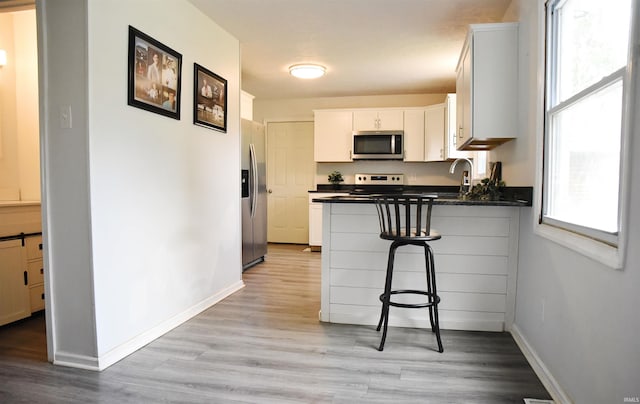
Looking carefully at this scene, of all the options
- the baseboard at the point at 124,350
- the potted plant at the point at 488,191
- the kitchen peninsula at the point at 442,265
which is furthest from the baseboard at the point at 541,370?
the baseboard at the point at 124,350

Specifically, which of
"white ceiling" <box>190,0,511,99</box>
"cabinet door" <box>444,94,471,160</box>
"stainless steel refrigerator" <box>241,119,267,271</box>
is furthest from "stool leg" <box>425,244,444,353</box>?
"cabinet door" <box>444,94,471,160</box>

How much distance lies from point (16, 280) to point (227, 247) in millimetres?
1560

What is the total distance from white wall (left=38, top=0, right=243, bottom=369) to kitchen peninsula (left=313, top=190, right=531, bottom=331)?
1101mm

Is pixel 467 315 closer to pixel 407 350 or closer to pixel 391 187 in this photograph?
pixel 407 350

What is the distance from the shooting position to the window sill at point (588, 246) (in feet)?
4.39

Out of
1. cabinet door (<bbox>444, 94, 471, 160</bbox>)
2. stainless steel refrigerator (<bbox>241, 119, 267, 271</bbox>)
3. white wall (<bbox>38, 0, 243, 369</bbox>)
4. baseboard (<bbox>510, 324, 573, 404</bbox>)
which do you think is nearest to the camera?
baseboard (<bbox>510, 324, 573, 404</bbox>)

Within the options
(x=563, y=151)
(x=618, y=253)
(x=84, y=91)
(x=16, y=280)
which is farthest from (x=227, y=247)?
(x=618, y=253)

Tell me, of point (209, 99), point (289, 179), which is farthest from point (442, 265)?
point (289, 179)

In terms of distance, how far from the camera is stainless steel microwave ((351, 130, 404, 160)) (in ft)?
19.0

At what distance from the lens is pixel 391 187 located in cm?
612

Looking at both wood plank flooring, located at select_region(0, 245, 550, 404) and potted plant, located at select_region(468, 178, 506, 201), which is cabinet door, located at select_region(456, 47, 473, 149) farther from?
wood plank flooring, located at select_region(0, 245, 550, 404)

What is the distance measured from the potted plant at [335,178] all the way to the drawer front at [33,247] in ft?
13.3

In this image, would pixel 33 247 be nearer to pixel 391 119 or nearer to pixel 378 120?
pixel 378 120

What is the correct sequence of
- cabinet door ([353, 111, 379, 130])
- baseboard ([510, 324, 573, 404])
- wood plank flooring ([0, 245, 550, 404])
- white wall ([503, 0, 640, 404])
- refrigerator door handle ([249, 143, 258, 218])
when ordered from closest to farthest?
white wall ([503, 0, 640, 404]) < baseboard ([510, 324, 573, 404]) < wood plank flooring ([0, 245, 550, 404]) < refrigerator door handle ([249, 143, 258, 218]) < cabinet door ([353, 111, 379, 130])
